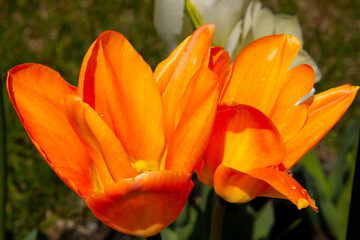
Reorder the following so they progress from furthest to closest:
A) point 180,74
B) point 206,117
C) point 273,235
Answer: point 273,235 → point 180,74 → point 206,117

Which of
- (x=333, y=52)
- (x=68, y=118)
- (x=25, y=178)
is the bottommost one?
(x=333, y=52)

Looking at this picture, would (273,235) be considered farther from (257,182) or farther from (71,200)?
(257,182)

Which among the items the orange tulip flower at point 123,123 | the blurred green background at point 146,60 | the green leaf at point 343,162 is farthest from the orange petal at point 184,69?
the green leaf at point 343,162

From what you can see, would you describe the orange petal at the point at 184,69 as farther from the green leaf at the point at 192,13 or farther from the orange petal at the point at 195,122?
the green leaf at the point at 192,13

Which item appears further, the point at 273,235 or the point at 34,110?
the point at 273,235

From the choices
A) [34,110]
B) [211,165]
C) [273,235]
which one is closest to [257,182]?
[211,165]

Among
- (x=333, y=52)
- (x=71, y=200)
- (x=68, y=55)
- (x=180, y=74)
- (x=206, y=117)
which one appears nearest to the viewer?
(x=206, y=117)
